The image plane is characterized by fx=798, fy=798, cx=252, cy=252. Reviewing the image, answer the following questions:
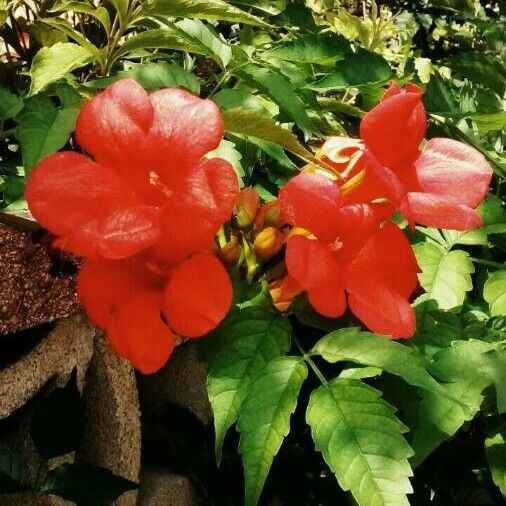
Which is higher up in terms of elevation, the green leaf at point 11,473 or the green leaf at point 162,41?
the green leaf at point 162,41

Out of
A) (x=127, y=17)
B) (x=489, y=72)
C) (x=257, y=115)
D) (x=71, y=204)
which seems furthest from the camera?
(x=489, y=72)

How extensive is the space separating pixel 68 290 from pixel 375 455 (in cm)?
31

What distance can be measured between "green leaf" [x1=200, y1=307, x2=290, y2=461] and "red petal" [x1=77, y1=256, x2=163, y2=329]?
0.42 ft

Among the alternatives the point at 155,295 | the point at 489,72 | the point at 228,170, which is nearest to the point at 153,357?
the point at 155,295

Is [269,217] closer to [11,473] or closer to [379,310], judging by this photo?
[379,310]

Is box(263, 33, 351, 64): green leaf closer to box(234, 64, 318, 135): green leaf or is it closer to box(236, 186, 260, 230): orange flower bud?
box(234, 64, 318, 135): green leaf

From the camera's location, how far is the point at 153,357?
589mm

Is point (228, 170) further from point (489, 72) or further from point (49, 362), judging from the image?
point (489, 72)

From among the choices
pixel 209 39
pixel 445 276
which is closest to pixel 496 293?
pixel 445 276

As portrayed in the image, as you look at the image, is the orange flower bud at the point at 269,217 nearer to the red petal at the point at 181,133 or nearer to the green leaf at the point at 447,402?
the red petal at the point at 181,133

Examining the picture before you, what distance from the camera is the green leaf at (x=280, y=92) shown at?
768mm

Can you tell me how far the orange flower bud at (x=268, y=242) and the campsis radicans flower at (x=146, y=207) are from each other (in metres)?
0.08

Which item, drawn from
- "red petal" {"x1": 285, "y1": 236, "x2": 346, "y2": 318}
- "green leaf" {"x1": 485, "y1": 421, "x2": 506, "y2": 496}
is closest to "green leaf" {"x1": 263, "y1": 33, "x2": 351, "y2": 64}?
"red petal" {"x1": 285, "y1": 236, "x2": 346, "y2": 318}

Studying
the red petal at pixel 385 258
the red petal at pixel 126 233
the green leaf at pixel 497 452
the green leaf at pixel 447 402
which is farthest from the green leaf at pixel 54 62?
the green leaf at pixel 497 452
